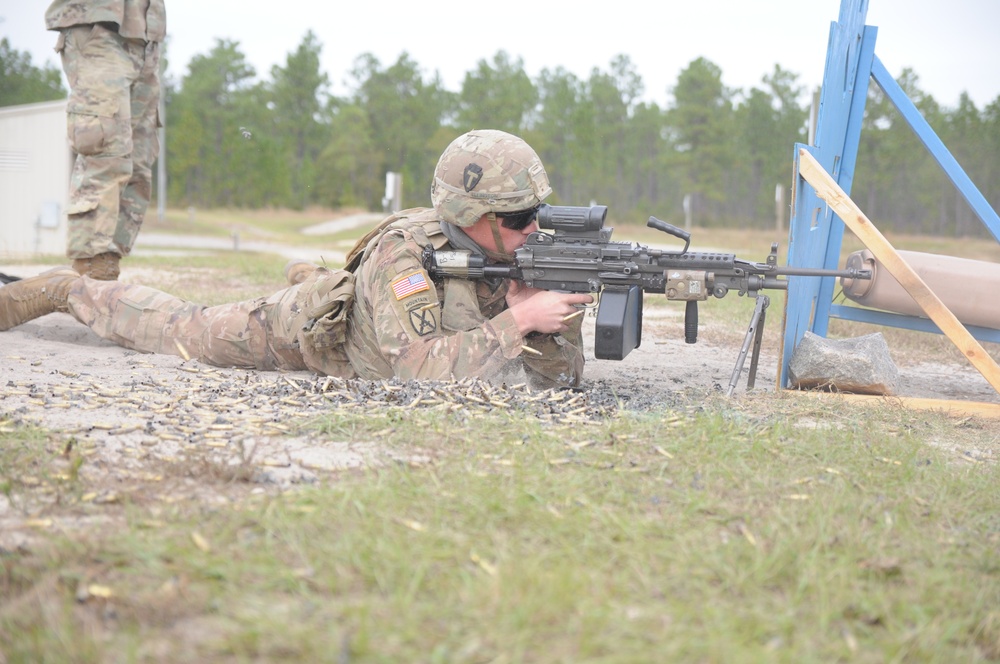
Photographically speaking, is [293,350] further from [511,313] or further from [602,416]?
[602,416]

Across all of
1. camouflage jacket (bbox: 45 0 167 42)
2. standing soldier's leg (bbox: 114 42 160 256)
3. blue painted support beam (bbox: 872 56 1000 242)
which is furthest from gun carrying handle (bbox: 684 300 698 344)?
camouflage jacket (bbox: 45 0 167 42)

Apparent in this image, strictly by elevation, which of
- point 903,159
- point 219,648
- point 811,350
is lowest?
point 219,648

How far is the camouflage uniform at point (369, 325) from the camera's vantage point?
4418 mm

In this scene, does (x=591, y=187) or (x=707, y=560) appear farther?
(x=591, y=187)

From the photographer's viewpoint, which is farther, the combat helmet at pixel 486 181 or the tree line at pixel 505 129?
the tree line at pixel 505 129

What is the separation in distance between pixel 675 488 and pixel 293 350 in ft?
9.32

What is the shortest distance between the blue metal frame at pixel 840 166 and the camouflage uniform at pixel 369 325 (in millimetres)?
1465

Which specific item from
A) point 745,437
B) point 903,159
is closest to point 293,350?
point 745,437

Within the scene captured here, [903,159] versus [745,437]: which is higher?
[903,159]

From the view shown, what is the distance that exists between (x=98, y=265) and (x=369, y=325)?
3.33 m

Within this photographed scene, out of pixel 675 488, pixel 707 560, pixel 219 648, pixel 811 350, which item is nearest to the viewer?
pixel 219 648

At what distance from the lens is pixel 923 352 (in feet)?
24.2

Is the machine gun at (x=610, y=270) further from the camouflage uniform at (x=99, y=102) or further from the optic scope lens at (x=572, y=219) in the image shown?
the camouflage uniform at (x=99, y=102)

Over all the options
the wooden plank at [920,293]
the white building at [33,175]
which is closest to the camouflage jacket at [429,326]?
the wooden plank at [920,293]
